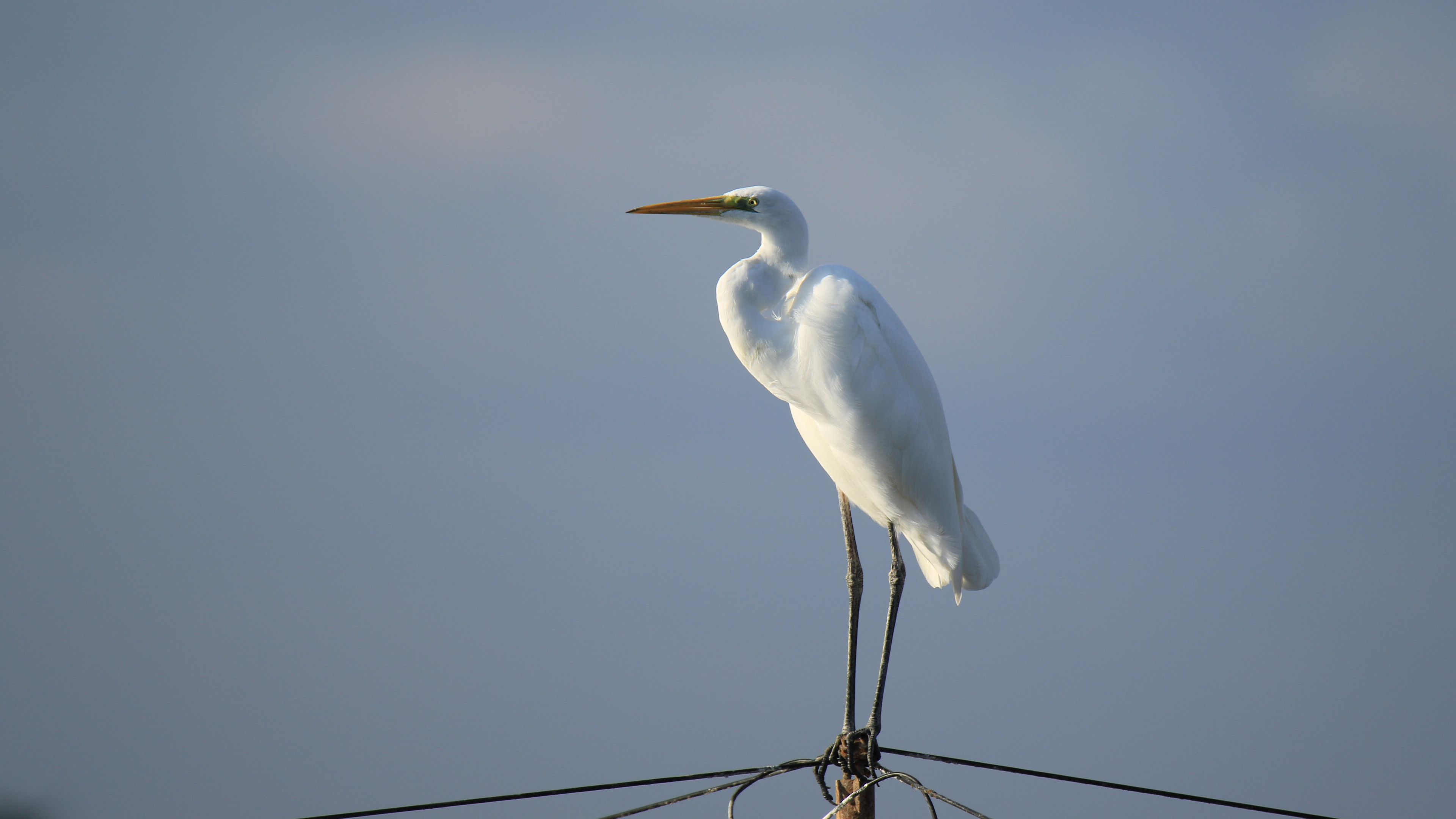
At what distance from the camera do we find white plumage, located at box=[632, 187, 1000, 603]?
12.0 ft

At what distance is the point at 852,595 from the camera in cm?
412

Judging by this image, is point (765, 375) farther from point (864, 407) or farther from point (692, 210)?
point (692, 210)

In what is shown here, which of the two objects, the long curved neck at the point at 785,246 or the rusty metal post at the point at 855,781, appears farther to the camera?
the long curved neck at the point at 785,246

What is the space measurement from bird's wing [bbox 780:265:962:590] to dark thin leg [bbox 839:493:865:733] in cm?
22

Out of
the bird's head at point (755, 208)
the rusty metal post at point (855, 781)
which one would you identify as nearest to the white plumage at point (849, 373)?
the bird's head at point (755, 208)

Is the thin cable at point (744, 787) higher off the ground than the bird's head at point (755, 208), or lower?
lower

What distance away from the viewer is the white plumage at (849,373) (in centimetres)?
365

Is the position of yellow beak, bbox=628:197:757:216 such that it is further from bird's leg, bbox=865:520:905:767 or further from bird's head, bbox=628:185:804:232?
bird's leg, bbox=865:520:905:767

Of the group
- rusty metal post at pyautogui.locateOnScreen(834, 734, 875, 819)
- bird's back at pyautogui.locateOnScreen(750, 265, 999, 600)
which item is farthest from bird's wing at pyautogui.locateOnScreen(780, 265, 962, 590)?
rusty metal post at pyautogui.locateOnScreen(834, 734, 875, 819)

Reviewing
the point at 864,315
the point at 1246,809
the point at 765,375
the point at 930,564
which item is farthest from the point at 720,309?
the point at 1246,809

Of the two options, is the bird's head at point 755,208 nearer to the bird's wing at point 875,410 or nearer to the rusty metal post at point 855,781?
the bird's wing at point 875,410

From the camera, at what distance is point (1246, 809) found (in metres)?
2.80

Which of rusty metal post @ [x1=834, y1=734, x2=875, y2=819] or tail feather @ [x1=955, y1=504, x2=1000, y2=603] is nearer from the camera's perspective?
rusty metal post @ [x1=834, y1=734, x2=875, y2=819]

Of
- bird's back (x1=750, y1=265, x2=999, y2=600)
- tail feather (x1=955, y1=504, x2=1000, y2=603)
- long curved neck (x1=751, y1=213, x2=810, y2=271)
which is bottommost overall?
tail feather (x1=955, y1=504, x2=1000, y2=603)
